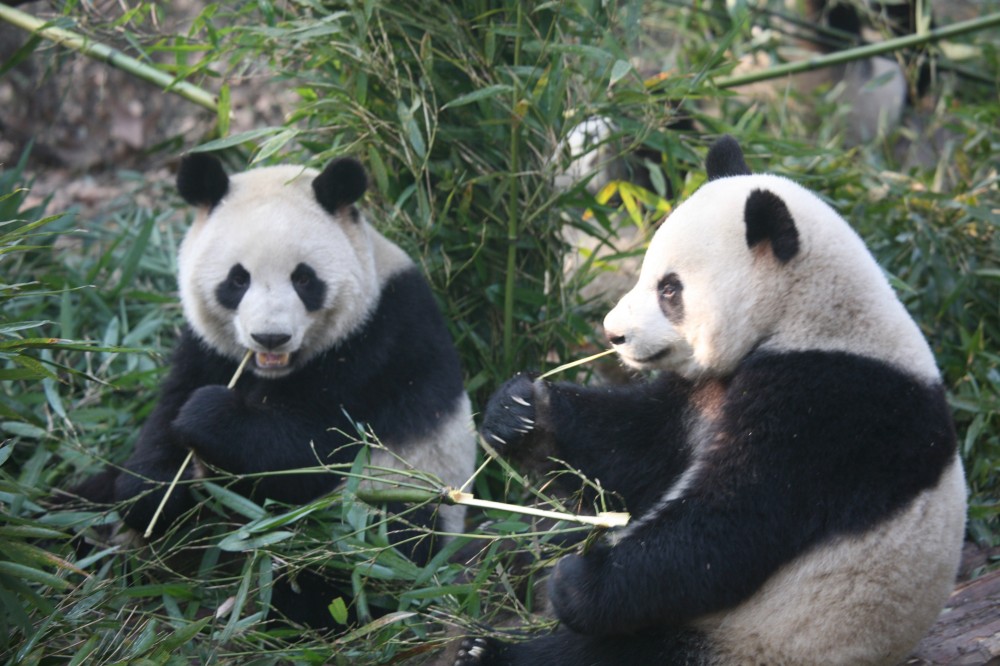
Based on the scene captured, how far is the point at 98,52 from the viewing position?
4848 mm

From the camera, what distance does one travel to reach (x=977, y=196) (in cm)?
524

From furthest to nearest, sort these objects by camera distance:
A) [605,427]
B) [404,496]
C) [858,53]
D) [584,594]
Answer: [858,53] < [605,427] < [404,496] < [584,594]

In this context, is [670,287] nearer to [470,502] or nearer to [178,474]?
[470,502]

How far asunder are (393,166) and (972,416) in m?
2.60

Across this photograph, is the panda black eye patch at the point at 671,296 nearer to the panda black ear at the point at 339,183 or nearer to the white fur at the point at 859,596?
the white fur at the point at 859,596

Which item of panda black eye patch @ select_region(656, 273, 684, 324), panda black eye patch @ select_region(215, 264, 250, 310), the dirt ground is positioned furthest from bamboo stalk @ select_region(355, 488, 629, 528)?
the dirt ground

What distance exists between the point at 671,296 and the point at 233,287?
1560 millimetres

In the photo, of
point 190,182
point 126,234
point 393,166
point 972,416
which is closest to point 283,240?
point 190,182

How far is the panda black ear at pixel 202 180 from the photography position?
3.77m

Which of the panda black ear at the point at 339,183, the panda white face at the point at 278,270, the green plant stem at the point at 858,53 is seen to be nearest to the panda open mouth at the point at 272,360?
the panda white face at the point at 278,270

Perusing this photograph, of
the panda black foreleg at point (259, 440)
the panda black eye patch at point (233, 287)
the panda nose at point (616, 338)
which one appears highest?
the panda nose at point (616, 338)

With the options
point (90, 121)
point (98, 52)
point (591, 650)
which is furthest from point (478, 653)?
point (90, 121)

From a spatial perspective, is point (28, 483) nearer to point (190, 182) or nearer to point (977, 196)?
point (190, 182)

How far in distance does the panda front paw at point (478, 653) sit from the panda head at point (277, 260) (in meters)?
1.14
